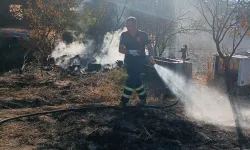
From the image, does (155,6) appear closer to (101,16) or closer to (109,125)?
(101,16)

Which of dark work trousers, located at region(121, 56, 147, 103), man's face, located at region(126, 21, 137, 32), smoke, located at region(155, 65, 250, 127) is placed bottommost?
smoke, located at region(155, 65, 250, 127)

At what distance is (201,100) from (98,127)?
3526 millimetres

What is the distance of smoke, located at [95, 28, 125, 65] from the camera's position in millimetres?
14744

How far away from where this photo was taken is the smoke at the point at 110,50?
14.7 metres

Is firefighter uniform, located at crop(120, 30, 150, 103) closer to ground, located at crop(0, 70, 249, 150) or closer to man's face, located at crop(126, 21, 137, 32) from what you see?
man's face, located at crop(126, 21, 137, 32)

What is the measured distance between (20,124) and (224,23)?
6346mm

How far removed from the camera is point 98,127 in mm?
4703

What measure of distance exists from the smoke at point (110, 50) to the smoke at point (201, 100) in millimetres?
5839

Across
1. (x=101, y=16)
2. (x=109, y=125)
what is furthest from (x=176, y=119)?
(x=101, y=16)

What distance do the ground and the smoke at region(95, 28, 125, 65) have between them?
771cm

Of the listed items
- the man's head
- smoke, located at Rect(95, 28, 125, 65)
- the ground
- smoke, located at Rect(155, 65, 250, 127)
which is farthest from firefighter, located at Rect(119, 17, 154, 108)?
smoke, located at Rect(95, 28, 125, 65)

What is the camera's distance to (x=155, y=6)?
47.9 ft

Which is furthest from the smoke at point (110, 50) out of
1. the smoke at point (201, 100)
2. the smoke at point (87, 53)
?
the smoke at point (201, 100)

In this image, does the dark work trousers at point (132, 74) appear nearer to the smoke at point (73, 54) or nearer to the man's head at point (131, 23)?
the man's head at point (131, 23)
